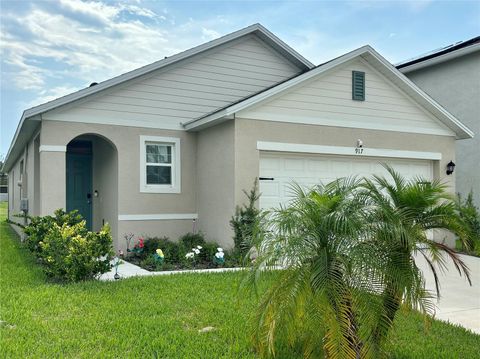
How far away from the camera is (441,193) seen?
3922mm

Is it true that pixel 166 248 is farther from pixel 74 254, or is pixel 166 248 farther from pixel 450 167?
pixel 450 167

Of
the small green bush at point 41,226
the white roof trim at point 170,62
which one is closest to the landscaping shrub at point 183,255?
the small green bush at point 41,226

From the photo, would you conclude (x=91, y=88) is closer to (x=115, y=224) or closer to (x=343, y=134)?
(x=115, y=224)

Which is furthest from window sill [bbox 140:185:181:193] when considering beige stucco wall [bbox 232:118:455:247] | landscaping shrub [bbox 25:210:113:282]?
landscaping shrub [bbox 25:210:113:282]

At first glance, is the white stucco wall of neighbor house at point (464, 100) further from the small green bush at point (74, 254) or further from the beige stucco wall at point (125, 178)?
the small green bush at point (74, 254)

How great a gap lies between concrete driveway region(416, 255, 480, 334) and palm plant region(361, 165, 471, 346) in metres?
2.35

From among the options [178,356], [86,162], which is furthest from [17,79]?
[178,356]

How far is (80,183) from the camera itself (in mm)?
12992

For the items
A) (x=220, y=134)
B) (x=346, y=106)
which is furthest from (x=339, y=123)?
(x=220, y=134)

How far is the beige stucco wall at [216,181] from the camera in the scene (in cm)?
1010

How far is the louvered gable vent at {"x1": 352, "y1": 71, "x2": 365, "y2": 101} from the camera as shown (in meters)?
11.2

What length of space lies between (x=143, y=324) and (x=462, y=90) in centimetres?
1386

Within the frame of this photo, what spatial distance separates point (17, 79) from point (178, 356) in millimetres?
11931

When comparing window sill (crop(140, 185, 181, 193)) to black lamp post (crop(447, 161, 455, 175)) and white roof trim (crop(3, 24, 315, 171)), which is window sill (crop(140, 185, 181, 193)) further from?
black lamp post (crop(447, 161, 455, 175))
